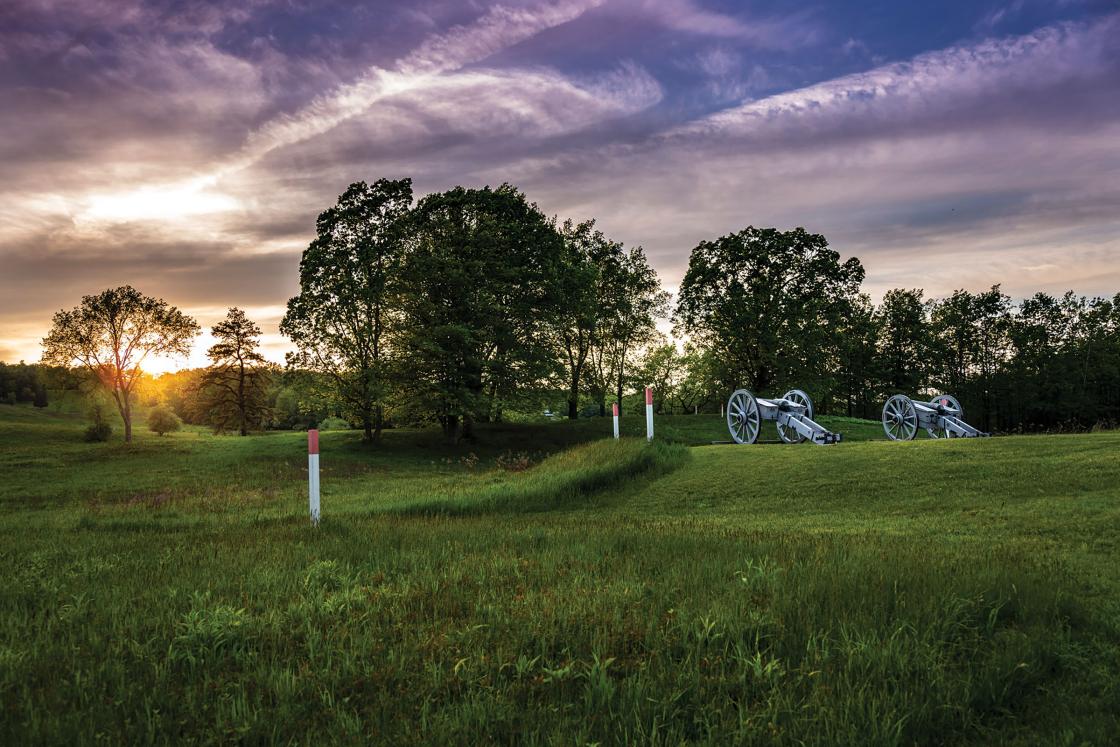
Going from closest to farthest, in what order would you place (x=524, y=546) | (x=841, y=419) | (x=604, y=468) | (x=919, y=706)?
1. (x=919, y=706)
2. (x=524, y=546)
3. (x=604, y=468)
4. (x=841, y=419)

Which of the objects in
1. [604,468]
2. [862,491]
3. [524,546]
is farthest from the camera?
[604,468]

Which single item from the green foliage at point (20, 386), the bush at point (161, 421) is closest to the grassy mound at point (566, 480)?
the bush at point (161, 421)

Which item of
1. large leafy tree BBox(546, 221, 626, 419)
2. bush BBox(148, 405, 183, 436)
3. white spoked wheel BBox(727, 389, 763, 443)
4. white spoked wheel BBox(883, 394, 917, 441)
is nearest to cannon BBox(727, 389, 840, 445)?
white spoked wheel BBox(727, 389, 763, 443)

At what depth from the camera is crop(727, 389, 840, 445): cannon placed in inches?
731

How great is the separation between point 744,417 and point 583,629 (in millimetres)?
19044

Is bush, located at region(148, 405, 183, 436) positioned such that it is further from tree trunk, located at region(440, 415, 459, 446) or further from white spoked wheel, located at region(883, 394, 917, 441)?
white spoked wheel, located at region(883, 394, 917, 441)

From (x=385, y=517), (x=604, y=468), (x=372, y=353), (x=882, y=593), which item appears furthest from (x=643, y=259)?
(x=882, y=593)

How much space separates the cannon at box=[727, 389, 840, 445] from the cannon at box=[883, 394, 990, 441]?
2571mm

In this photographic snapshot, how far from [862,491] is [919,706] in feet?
28.7

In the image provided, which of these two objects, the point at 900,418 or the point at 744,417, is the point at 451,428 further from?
the point at 900,418

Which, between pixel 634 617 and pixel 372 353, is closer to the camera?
pixel 634 617

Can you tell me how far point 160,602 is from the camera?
4781 mm

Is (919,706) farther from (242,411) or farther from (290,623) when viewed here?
(242,411)

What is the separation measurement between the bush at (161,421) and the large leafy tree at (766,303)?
36.7 m
